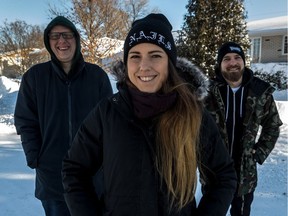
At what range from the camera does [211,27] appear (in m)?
8.83

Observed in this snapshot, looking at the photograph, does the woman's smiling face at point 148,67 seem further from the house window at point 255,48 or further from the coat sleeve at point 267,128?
the house window at point 255,48

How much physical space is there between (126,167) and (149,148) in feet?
0.48

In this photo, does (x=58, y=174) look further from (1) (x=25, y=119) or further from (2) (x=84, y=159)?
(2) (x=84, y=159)

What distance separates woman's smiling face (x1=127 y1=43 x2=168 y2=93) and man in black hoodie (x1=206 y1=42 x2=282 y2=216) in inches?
54.3

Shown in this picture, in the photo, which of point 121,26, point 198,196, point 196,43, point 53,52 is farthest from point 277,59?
point 53,52

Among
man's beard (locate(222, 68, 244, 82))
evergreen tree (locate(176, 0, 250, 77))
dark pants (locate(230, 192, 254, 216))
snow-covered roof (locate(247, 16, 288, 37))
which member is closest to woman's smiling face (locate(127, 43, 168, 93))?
man's beard (locate(222, 68, 244, 82))

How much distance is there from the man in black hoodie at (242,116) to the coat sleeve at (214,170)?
1.24 metres

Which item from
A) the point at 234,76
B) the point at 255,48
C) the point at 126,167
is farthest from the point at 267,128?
the point at 255,48

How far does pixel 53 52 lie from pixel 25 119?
60cm

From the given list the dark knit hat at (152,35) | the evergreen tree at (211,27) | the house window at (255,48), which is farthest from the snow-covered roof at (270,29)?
the dark knit hat at (152,35)

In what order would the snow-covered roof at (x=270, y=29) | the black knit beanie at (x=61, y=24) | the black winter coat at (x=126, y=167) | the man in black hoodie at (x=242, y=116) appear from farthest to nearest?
the snow-covered roof at (x=270, y=29) → the man in black hoodie at (x=242, y=116) → the black knit beanie at (x=61, y=24) → the black winter coat at (x=126, y=167)

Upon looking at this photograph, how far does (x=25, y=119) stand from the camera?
2.49m

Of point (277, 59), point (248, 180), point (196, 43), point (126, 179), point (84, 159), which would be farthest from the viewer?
point (277, 59)

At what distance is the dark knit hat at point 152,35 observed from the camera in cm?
161
